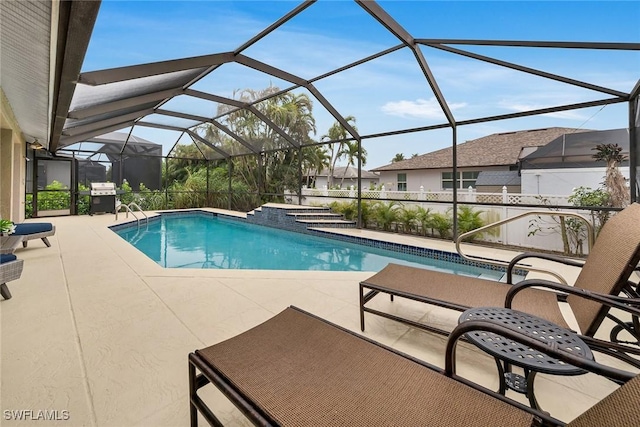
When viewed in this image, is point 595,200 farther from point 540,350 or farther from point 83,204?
point 83,204

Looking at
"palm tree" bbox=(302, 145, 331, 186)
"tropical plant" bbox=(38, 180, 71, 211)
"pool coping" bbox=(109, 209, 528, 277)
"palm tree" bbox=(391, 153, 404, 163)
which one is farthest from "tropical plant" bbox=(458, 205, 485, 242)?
"tropical plant" bbox=(38, 180, 71, 211)

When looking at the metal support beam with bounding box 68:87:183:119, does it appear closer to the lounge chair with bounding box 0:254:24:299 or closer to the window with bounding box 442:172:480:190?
the lounge chair with bounding box 0:254:24:299

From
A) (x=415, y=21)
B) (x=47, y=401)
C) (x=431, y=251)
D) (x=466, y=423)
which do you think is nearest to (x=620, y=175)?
(x=431, y=251)

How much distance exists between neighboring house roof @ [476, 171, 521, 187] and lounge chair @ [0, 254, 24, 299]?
9.13 m

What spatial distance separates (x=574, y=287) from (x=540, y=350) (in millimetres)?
858

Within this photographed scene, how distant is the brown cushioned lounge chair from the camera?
1.52m

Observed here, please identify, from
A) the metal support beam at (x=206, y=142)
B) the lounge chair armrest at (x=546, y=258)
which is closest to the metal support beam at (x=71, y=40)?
the lounge chair armrest at (x=546, y=258)

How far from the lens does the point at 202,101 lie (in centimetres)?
893

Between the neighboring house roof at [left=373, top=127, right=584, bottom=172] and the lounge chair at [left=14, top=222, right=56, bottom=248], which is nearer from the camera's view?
the lounge chair at [left=14, top=222, right=56, bottom=248]

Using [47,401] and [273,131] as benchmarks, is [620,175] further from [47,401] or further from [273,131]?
[273,131]

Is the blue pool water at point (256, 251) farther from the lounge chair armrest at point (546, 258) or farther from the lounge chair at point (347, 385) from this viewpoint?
the lounge chair at point (347, 385)

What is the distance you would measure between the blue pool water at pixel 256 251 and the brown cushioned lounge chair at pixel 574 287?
3.06 metres

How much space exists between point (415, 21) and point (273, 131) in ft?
22.5

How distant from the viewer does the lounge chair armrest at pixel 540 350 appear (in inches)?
37.4
